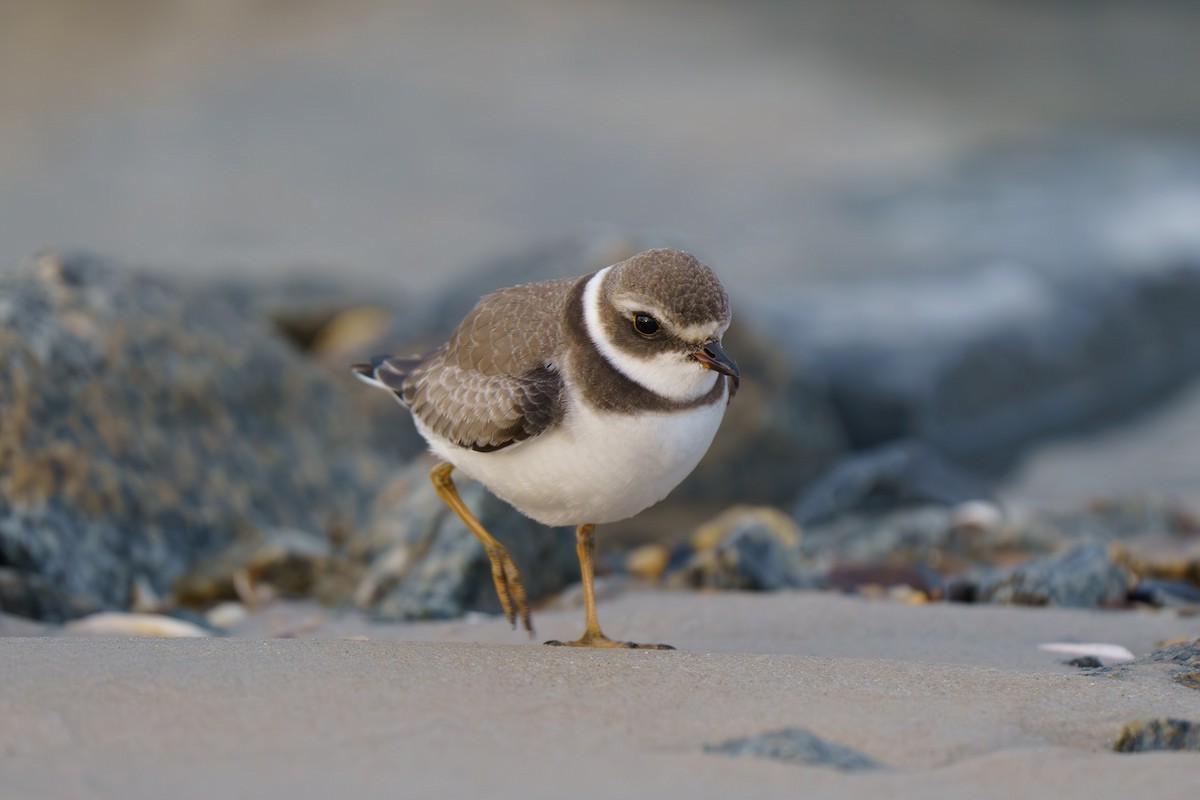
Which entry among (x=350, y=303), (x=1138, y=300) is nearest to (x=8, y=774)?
(x=350, y=303)

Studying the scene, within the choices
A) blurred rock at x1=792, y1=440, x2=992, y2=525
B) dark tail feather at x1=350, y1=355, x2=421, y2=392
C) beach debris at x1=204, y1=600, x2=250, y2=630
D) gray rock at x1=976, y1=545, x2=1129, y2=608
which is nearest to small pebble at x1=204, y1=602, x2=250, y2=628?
beach debris at x1=204, y1=600, x2=250, y2=630

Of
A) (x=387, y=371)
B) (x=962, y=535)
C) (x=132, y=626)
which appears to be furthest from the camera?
(x=962, y=535)

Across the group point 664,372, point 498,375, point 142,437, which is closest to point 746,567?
point 498,375

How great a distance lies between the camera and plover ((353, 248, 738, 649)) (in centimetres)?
440

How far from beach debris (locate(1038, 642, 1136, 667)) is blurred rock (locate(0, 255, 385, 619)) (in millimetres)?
4237

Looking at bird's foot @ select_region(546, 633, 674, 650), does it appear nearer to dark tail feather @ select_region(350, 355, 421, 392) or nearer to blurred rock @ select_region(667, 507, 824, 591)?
dark tail feather @ select_region(350, 355, 421, 392)

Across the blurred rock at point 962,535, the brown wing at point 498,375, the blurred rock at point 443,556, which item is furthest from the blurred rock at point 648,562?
the brown wing at point 498,375

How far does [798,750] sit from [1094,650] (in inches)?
96.6

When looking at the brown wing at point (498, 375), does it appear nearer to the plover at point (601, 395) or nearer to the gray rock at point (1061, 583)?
the plover at point (601, 395)

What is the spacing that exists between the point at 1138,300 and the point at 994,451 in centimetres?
418

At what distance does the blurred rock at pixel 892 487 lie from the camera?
904cm

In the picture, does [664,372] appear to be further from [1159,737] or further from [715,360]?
[1159,737]

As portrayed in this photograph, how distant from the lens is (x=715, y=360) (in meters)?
4.36

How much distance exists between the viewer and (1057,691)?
3.83 meters
